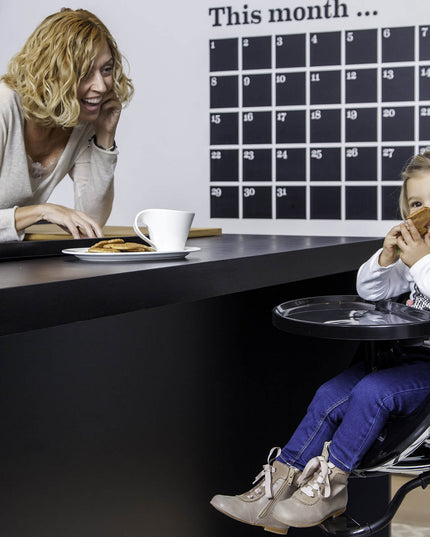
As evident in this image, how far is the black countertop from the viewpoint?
3.14 ft

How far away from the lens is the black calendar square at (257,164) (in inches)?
127

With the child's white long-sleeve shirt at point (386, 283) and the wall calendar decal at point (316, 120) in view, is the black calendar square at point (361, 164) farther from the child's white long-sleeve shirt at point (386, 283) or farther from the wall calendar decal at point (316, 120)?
the child's white long-sleeve shirt at point (386, 283)

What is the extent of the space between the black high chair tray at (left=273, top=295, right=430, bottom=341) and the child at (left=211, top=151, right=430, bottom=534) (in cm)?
11

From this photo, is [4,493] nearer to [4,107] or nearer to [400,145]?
[4,107]

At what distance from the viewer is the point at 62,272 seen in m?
1.13

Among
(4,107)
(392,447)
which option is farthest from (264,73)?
(392,447)

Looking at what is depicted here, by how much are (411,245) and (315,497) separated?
0.54 metres

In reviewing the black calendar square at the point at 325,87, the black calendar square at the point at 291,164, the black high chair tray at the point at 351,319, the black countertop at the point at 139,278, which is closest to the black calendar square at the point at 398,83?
the black calendar square at the point at 325,87

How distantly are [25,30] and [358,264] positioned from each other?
241cm

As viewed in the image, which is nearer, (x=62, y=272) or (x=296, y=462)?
(x=62, y=272)

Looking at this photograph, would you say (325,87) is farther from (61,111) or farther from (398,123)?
(61,111)

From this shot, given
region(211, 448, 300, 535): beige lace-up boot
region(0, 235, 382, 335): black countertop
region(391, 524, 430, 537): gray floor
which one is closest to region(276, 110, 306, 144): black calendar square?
region(0, 235, 382, 335): black countertop

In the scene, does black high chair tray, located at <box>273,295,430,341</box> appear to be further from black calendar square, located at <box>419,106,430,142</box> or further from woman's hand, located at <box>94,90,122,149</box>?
black calendar square, located at <box>419,106,430,142</box>

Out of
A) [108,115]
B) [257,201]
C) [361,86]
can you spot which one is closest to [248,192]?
[257,201]
